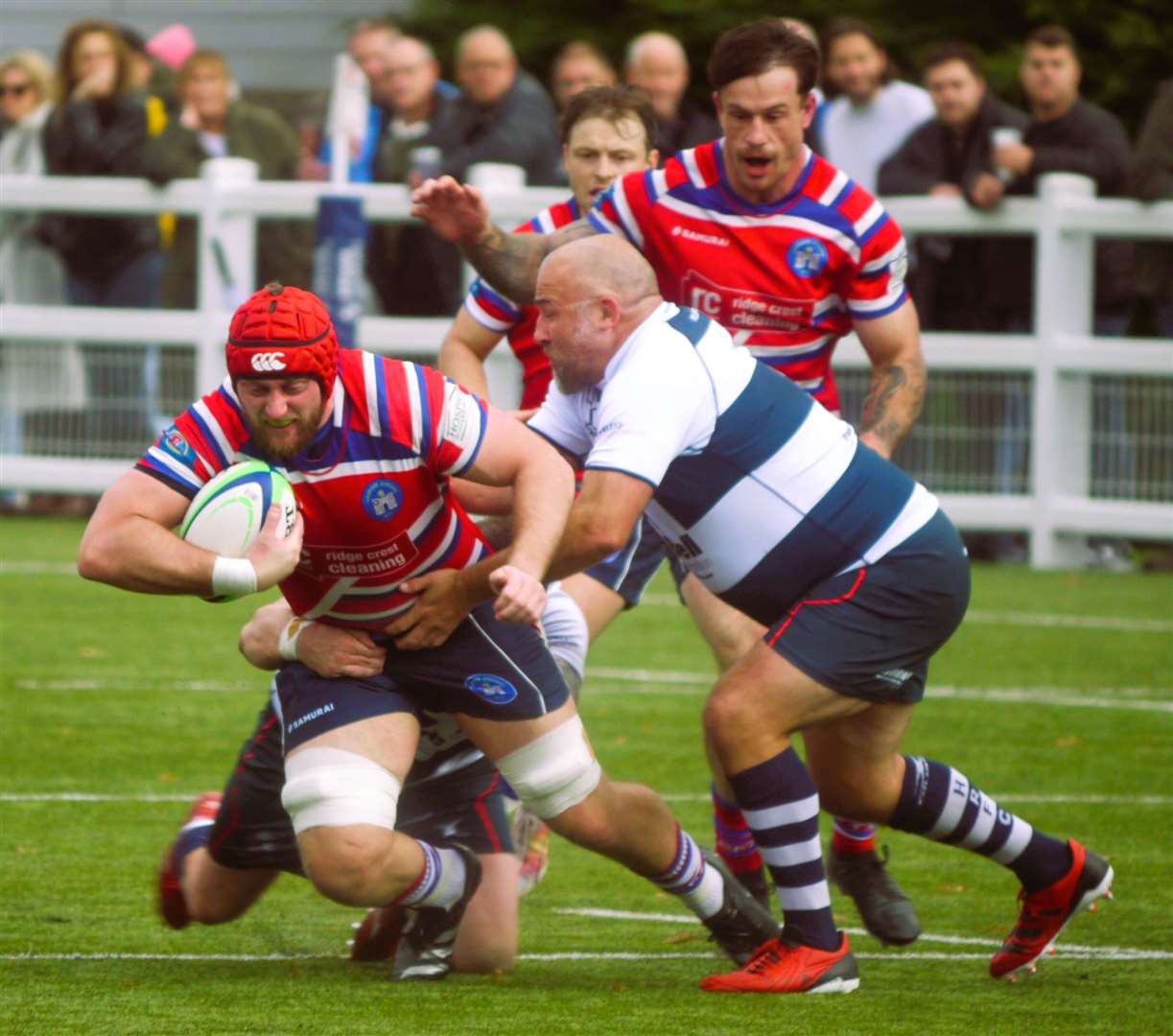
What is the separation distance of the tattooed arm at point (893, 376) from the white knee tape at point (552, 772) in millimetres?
1513

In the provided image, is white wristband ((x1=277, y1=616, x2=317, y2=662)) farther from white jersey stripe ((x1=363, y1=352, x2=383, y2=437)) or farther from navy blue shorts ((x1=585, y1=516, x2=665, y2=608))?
navy blue shorts ((x1=585, y1=516, x2=665, y2=608))

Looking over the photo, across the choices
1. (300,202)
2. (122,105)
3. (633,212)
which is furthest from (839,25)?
(633,212)

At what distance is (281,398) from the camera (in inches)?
217

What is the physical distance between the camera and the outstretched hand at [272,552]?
5.39 meters

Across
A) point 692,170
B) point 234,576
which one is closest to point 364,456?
point 234,576

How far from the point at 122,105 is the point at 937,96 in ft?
16.4

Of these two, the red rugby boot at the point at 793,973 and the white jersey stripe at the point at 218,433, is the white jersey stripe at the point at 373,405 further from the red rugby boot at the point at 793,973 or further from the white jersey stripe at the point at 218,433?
the red rugby boot at the point at 793,973

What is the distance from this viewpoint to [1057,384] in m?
13.3

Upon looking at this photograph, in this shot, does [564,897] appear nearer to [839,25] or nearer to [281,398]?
[281,398]

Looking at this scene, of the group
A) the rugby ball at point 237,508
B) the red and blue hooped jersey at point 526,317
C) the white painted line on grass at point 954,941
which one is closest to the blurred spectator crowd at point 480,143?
the red and blue hooped jersey at point 526,317

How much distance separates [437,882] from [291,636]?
0.70 m

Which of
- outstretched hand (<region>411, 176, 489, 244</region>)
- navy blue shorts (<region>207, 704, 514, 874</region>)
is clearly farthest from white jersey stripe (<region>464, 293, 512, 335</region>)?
navy blue shorts (<region>207, 704, 514, 874</region>)

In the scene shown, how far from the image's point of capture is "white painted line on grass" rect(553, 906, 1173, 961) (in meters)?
6.19

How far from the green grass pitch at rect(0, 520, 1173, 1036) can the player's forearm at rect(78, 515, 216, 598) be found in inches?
36.6
